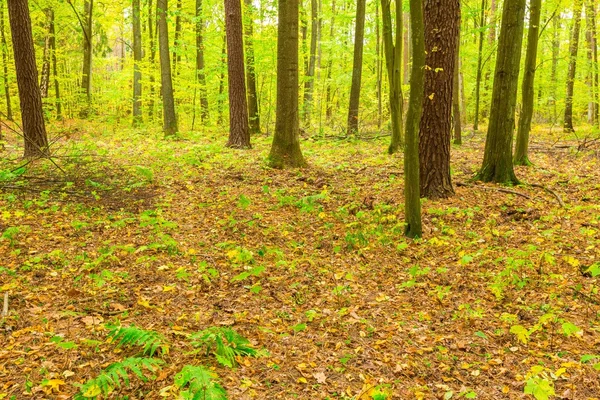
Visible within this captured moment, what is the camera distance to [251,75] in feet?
56.6

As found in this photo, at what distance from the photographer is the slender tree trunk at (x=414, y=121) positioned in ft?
18.5

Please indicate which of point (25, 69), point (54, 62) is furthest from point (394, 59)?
point (54, 62)

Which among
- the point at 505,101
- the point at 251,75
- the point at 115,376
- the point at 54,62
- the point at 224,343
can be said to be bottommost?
the point at 224,343

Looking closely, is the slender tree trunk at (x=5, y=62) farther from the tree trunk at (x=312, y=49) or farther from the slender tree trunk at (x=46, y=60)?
the tree trunk at (x=312, y=49)

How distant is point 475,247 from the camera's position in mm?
6168

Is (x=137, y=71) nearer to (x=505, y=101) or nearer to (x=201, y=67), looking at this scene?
(x=201, y=67)

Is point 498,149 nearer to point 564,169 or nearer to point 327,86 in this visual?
point 564,169

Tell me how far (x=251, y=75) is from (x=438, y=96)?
36.5 feet

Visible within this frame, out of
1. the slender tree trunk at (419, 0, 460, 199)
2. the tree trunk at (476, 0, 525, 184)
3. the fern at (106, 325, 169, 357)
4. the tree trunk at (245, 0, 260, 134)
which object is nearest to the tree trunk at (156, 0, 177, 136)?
the tree trunk at (245, 0, 260, 134)

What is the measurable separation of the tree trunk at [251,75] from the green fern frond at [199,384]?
1353cm

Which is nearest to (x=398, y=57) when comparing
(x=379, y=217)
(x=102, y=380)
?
(x=379, y=217)

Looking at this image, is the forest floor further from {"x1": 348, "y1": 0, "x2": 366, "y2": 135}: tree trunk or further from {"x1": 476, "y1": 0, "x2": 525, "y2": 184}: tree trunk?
{"x1": 348, "y1": 0, "x2": 366, "y2": 135}: tree trunk

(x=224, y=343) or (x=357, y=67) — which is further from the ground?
(x=357, y=67)

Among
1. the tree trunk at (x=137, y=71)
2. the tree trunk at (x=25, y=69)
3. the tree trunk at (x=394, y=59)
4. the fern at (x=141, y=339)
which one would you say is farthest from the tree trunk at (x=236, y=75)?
Result: the fern at (x=141, y=339)
